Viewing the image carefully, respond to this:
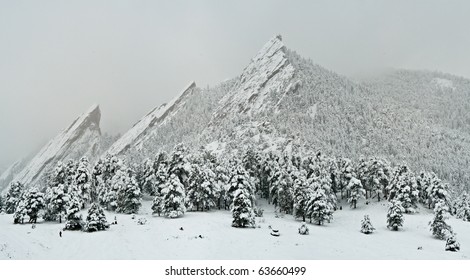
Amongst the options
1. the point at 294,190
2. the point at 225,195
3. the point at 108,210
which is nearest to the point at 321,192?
the point at 294,190

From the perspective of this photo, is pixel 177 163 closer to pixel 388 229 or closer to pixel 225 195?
pixel 225 195

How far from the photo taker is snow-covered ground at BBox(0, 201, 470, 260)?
39625mm

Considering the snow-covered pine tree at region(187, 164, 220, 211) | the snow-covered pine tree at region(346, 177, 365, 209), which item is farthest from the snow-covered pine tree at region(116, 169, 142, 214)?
the snow-covered pine tree at region(346, 177, 365, 209)

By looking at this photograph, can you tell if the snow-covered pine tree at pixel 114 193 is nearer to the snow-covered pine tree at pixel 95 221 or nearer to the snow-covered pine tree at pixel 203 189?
the snow-covered pine tree at pixel 203 189

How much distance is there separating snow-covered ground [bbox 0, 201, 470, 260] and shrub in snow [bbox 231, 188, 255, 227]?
5.30 feet

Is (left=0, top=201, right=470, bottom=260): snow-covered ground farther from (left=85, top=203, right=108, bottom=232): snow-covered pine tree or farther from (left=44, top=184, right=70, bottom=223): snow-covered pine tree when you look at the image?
(left=44, top=184, right=70, bottom=223): snow-covered pine tree

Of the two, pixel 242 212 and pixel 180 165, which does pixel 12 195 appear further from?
pixel 242 212

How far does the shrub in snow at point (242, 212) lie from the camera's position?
64.1m

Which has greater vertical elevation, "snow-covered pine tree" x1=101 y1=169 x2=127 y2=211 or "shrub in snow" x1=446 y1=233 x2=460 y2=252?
"snow-covered pine tree" x1=101 y1=169 x2=127 y2=211

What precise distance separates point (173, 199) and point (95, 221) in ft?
53.6

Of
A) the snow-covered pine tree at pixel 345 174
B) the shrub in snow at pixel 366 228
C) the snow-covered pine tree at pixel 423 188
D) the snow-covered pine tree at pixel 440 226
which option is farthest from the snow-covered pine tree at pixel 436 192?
→ the shrub in snow at pixel 366 228

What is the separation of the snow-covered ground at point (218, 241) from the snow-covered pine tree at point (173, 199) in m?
2.03

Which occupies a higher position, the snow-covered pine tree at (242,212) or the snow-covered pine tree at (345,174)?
the snow-covered pine tree at (345,174)

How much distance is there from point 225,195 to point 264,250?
1516 inches
